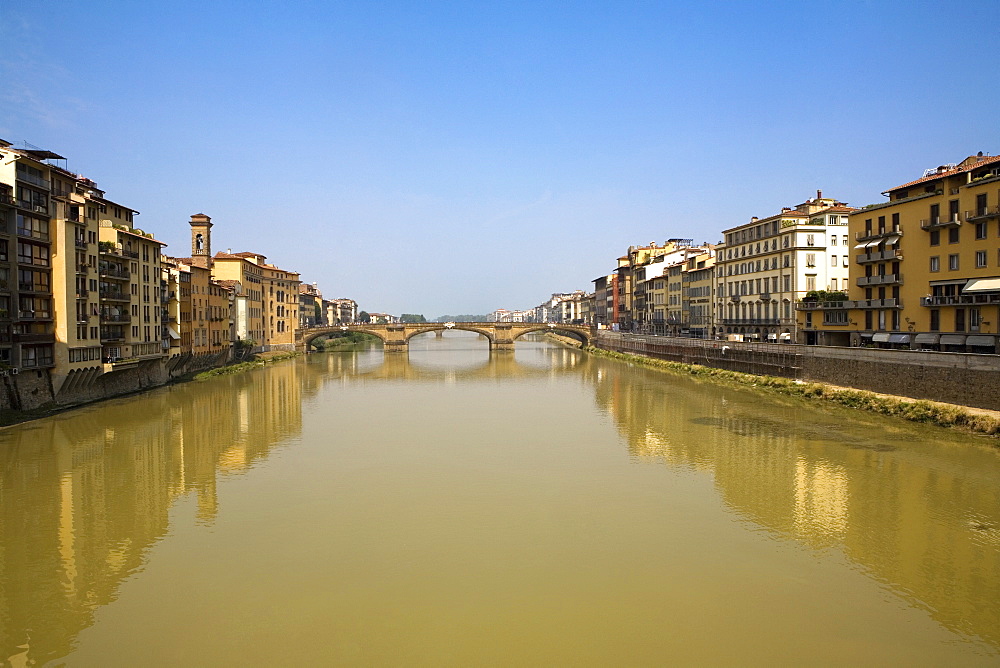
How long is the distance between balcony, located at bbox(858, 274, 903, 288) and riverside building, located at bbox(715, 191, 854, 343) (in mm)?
4291

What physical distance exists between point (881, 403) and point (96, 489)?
31199 millimetres

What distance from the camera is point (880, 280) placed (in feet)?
121

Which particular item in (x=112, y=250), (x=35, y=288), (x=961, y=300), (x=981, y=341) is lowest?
(x=981, y=341)

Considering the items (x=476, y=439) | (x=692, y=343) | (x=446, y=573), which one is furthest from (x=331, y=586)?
(x=692, y=343)

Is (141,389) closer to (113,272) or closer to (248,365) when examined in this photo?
(113,272)

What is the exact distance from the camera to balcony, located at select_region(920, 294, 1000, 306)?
96.5 feet

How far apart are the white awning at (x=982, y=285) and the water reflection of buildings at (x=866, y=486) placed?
277 inches

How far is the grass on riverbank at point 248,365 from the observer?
168 feet

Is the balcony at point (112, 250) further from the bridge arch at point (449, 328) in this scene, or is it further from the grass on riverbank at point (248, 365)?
the bridge arch at point (449, 328)

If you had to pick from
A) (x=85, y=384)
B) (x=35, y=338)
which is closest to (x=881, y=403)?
(x=35, y=338)

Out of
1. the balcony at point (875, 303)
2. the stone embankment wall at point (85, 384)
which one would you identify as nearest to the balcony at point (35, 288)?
the stone embankment wall at point (85, 384)

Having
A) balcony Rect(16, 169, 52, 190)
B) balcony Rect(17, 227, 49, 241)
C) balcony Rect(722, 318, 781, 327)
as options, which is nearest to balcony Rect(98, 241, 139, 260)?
balcony Rect(17, 227, 49, 241)

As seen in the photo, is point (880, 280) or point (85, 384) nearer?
point (85, 384)

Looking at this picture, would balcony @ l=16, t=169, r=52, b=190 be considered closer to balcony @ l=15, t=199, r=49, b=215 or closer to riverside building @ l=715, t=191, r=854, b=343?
balcony @ l=15, t=199, r=49, b=215
